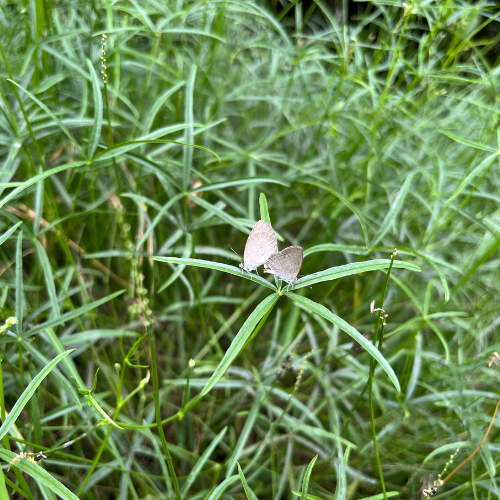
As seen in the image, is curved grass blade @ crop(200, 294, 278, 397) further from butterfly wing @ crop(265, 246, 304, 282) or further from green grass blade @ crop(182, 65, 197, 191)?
green grass blade @ crop(182, 65, 197, 191)

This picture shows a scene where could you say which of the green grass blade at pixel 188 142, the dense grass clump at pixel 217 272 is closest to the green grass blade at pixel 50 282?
the dense grass clump at pixel 217 272

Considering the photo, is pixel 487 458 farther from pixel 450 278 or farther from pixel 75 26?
pixel 75 26

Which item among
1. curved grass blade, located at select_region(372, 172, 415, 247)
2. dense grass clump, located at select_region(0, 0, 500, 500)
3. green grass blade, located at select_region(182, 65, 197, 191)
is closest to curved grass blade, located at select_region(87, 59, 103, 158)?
dense grass clump, located at select_region(0, 0, 500, 500)

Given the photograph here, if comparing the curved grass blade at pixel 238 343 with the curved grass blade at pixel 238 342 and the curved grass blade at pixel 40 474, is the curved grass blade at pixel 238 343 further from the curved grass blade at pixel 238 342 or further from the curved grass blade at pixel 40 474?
the curved grass blade at pixel 40 474

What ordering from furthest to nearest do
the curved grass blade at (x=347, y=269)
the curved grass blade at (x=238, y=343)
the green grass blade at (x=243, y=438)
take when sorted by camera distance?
the green grass blade at (x=243, y=438), the curved grass blade at (x=347, y=269), the curved grass blade at (x=238, y=343)

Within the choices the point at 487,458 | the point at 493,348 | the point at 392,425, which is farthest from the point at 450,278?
the point at 487,458

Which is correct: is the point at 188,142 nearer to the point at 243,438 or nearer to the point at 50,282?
the point at 50,282
